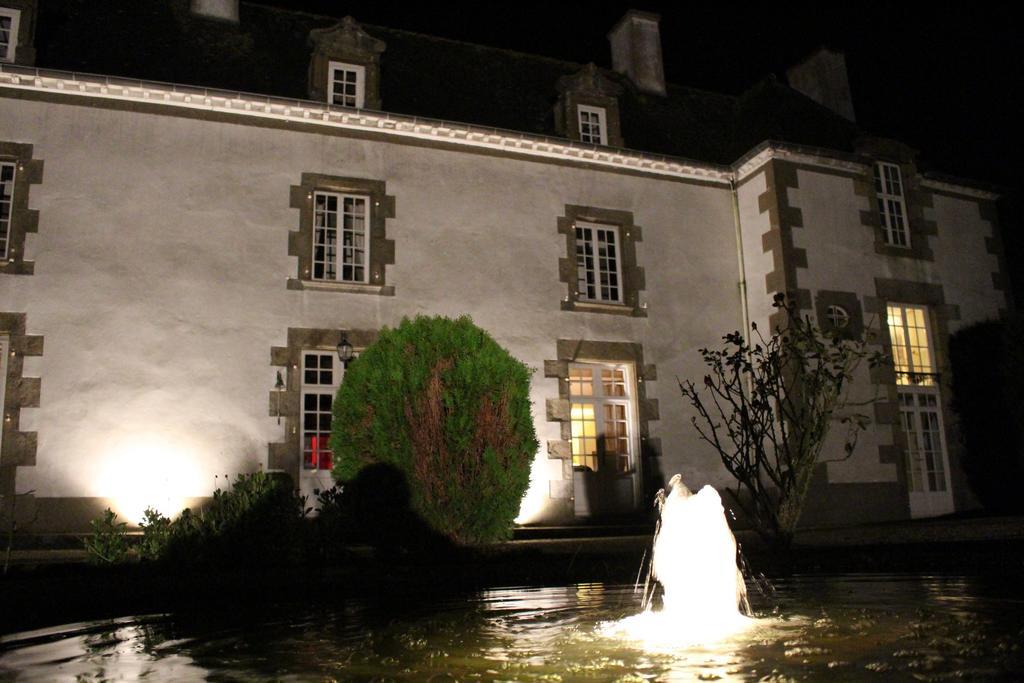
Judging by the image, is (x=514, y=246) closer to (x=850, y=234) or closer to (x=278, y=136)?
(x=278, y=136)

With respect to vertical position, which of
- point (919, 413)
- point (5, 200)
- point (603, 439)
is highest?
point (5, 200)

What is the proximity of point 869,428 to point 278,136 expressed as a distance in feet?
33.9

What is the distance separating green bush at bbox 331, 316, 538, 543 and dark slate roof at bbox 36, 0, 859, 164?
20.4 ft

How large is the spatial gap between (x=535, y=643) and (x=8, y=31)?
1195 cm

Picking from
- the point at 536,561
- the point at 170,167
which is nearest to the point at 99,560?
the point at 536,561

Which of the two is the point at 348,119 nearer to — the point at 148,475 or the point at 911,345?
the point at 148,475

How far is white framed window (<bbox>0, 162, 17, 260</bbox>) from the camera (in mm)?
11023

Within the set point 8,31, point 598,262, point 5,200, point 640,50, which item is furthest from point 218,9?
point 640,50

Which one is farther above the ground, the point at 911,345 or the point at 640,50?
the point at 640,50

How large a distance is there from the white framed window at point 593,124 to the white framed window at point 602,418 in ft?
13.4

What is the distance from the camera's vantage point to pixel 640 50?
1738cm

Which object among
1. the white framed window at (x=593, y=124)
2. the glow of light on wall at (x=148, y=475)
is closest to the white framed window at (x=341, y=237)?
the glow of light on wall at (x=148, y=475)

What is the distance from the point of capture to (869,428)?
13672mm

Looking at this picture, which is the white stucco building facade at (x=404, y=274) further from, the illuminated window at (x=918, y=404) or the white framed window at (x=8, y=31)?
the white framed window at (x=8, y=31)
